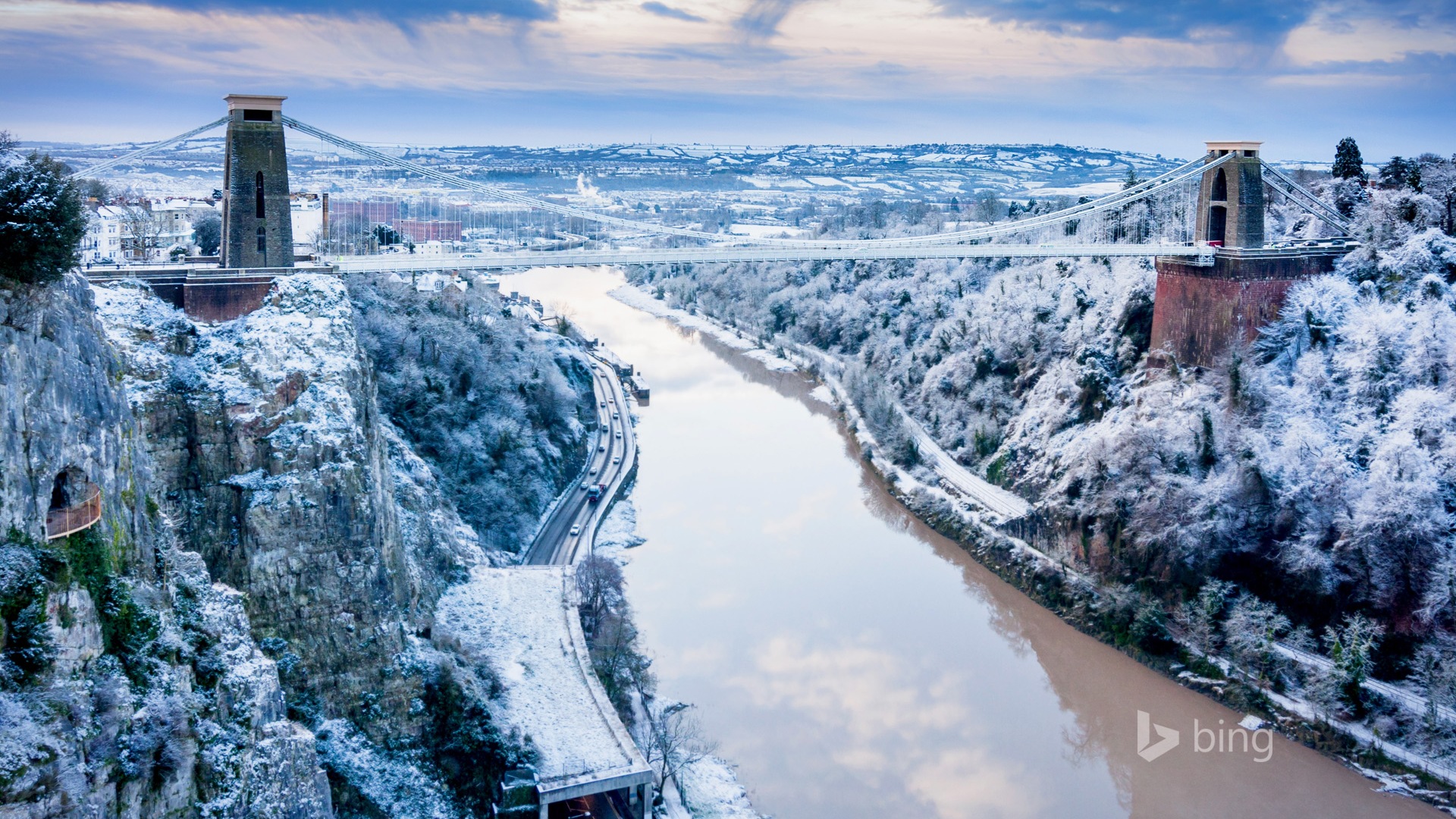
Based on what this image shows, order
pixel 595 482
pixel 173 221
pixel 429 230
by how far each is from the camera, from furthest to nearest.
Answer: pixel 429 230 < pixel 595 482 < pixel 173 221

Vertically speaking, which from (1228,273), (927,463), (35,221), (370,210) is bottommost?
(927,463)

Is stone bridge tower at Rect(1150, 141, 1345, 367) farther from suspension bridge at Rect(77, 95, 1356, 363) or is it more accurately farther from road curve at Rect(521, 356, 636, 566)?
road curve at Rect(521, 356, 636, 566)

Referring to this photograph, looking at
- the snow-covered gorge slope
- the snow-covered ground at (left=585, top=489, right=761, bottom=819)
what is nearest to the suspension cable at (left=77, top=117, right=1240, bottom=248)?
the snow-covered gorge slope

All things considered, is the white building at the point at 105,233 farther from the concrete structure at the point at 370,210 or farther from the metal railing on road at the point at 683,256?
the concrete structure at the point at 370,210

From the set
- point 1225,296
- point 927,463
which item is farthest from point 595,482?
point 1225,296

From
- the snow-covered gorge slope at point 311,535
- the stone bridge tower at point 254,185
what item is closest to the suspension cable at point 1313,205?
the stone bridge tower at point 254,185

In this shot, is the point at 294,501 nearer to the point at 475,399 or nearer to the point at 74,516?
the point at 74,516
